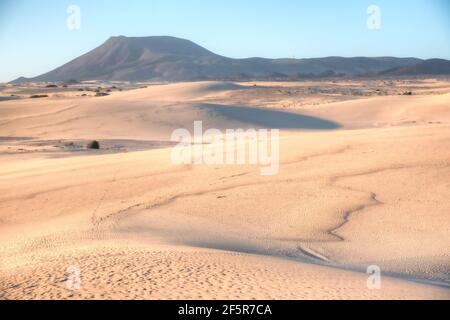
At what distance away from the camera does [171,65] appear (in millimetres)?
119312

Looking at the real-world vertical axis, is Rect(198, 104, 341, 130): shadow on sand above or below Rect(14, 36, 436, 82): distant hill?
below

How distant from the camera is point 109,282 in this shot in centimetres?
443

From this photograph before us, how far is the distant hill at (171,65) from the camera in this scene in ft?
372

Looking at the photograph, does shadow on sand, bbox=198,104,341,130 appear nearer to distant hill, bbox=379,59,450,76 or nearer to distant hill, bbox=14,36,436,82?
distant hill, bbox=379,59,450,76

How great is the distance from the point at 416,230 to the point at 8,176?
8242 mm

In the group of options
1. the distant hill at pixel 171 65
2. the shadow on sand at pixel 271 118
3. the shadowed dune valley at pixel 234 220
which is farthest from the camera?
the distant hill at pixel 171 65

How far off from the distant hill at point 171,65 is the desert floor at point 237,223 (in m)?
92.4

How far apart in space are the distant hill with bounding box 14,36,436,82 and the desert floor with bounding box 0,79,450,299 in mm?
92352

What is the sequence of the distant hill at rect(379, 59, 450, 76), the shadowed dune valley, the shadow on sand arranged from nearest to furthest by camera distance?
1. the shadowed dune valley
2. the shadow on sand
3. the distant hill at rect(379, 59, 450, 76)

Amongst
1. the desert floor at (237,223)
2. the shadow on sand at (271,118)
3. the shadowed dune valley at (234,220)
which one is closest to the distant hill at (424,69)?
the shadow on sand at (271,118)

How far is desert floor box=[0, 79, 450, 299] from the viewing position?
4.48 m

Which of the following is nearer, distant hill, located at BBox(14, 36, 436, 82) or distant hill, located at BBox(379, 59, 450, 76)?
distant hill, located at BBox(379, 59, 450, 76)

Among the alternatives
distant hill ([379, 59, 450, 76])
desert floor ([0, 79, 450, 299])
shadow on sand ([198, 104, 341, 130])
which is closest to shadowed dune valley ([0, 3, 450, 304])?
desert floor ([0, 79, 450, 299])

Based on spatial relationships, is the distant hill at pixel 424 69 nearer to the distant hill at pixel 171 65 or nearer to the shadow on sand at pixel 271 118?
the distant hill at pixel 171 65
